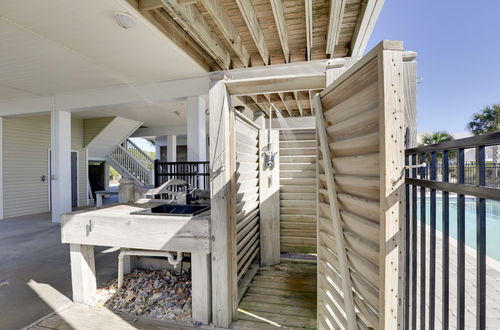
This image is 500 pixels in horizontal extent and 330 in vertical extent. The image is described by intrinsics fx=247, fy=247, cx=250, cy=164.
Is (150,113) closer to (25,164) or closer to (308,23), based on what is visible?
(25,164)

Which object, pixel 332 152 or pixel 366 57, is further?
pixel 332 152

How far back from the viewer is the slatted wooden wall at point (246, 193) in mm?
2535

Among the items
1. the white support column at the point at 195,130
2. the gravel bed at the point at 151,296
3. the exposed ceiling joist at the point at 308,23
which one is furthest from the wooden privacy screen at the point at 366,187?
the white support column at the point at 195,130

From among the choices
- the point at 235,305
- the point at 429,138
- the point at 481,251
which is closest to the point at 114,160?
the point at 235,305

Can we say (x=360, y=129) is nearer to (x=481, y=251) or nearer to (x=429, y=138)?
(x=481, y=251)

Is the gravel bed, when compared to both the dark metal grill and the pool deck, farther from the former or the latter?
the pool deck

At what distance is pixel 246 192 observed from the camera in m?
2.88

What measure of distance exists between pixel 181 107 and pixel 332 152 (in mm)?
5908

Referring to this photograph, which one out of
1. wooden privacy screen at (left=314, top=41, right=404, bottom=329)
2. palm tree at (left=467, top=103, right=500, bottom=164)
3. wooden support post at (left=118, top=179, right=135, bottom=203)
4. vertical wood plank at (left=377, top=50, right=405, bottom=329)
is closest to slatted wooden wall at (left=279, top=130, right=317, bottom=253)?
wooden privacy screen at (left=314, top=41, right=404, bottom=329)

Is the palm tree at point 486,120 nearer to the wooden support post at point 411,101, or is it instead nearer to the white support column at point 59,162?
the wooden support post at point 411,101

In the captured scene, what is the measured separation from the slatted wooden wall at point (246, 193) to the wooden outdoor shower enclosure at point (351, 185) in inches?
1.3

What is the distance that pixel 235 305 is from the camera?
2178 mm

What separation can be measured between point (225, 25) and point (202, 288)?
290cm

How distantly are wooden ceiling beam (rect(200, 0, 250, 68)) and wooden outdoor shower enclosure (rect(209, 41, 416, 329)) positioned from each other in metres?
1.12
